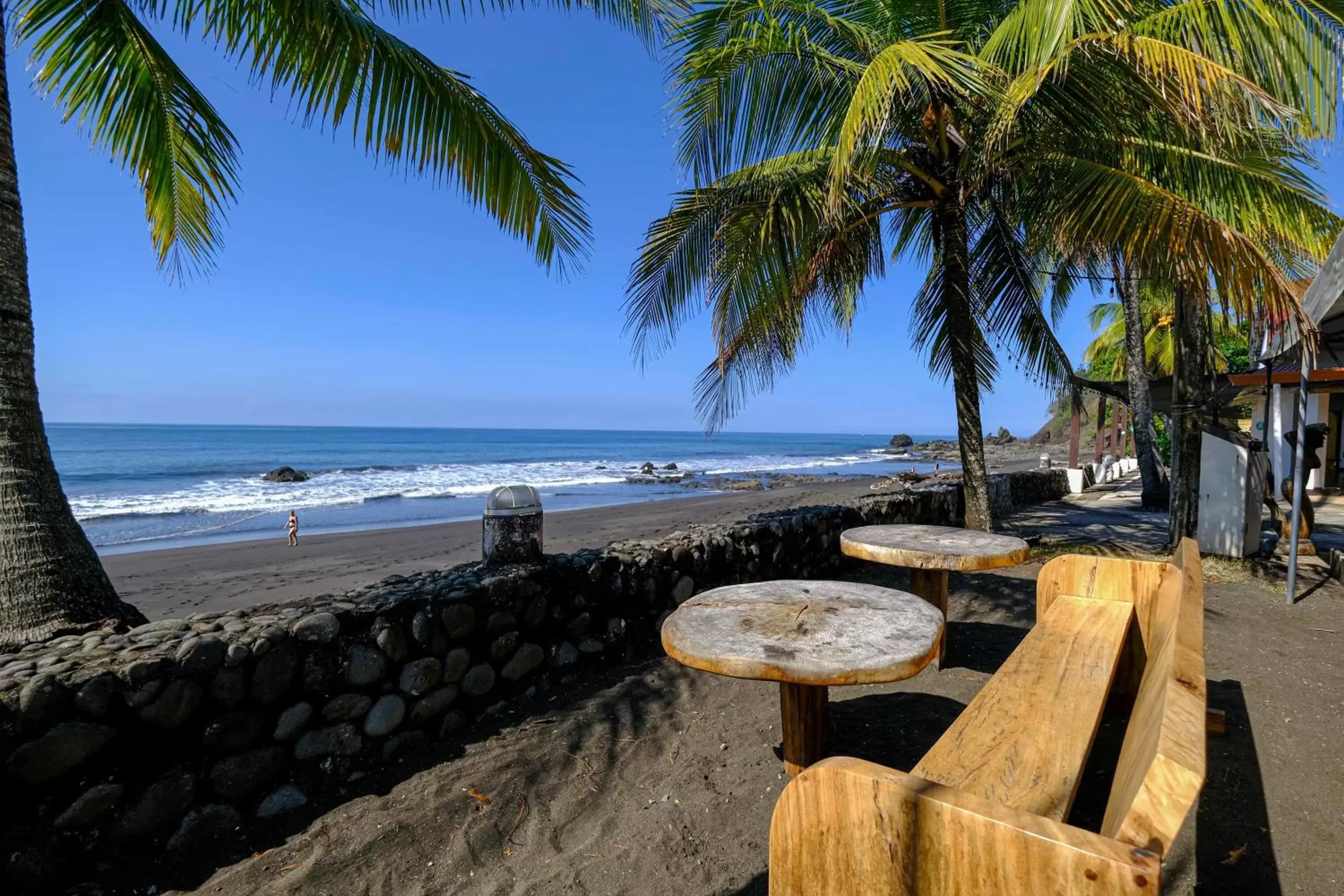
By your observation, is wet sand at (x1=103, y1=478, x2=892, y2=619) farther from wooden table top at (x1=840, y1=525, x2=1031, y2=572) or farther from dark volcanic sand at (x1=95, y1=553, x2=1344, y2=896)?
wooden table top at (x1=840, y1=525, x2=1031, y2=572)

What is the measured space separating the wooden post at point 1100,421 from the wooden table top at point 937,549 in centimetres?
1574

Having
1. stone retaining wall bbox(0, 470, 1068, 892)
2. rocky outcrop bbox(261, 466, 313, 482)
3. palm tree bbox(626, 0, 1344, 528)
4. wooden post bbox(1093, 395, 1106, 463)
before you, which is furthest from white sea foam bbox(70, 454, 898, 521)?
wooden post bbox(1093, 395, 1106, 463)

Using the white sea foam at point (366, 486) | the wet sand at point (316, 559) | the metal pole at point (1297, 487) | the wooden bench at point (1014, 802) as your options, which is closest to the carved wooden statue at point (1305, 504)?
the metal pole at point (1297, 487)

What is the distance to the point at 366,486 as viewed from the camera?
2569 centimetres

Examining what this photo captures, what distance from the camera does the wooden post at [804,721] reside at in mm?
2543

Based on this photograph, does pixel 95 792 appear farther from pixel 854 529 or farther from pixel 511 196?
pixel 854 529

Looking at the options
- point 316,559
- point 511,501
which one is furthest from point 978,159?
point 316,559

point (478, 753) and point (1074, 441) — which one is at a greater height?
point (1074, 441)

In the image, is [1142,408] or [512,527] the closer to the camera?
[512,527]

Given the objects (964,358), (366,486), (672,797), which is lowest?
(366,486)

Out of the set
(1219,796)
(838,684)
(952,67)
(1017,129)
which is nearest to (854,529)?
(1219,796)

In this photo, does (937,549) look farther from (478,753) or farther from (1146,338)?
(1146,338)

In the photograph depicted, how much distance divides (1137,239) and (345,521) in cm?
1649

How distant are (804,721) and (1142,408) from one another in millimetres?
12346
